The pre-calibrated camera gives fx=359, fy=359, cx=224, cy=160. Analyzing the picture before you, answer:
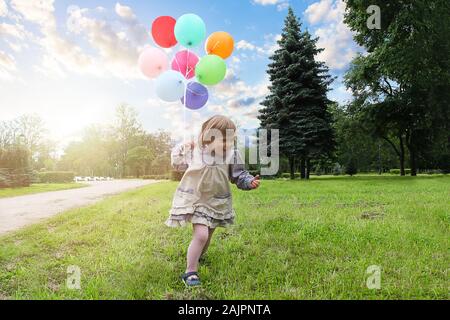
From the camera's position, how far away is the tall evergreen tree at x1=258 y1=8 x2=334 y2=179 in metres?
19.4

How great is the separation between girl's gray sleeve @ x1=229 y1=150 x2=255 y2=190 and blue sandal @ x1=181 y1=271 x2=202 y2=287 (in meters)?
0.87

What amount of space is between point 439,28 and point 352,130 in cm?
1311

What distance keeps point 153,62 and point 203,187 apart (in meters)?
2.65

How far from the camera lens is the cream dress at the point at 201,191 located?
288cm

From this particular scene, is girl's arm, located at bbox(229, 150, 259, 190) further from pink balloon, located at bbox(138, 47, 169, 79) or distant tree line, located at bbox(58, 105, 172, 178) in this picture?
distant tree line, located at bbox(58, 105, 172, 178)

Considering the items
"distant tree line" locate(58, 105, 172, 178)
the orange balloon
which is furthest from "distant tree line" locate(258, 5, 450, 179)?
the orange balloon

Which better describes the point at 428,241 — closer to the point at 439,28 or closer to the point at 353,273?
the point at 353,273

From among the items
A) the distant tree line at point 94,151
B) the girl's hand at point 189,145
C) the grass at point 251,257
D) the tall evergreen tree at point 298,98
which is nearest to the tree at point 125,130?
the distant tree line at point 94,151

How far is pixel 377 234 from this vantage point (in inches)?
166

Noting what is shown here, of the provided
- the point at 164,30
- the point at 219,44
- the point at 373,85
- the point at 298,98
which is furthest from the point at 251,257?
the point at 373,85

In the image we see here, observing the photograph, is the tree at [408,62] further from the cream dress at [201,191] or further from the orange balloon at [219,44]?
the cream dress at [201,191]

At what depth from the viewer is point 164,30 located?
5176 mm

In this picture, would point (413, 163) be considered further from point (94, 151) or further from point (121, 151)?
point (94, 151)
